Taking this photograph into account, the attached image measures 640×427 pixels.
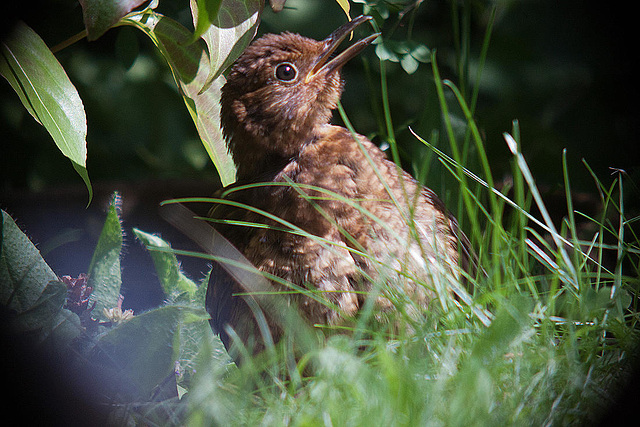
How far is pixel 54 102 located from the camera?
94 centimetres

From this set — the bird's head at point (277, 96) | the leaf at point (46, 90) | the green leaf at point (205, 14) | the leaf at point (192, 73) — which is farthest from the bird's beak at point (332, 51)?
the leaf at point (46, 90)

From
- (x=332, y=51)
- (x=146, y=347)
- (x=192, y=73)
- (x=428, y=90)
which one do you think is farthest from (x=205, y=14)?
(x=428, y=90)

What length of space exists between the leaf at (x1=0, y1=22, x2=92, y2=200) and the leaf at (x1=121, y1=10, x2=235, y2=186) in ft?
0.53

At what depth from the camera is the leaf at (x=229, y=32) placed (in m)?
0.92

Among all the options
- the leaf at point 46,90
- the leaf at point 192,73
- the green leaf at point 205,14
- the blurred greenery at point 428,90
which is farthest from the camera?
the blurred greenery at point 428,90

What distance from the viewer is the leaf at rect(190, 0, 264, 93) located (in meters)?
0.92

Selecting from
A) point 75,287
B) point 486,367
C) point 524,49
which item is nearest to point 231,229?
point 75,287

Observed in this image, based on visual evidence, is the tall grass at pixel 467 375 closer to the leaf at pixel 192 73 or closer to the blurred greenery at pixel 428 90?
the leaf at pixel 192 73

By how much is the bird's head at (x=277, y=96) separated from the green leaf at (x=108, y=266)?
0.28 meters

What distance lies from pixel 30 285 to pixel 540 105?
143 cm

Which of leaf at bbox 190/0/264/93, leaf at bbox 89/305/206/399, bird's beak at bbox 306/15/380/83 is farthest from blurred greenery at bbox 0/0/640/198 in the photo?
leaf at bbox 89/305/206/399

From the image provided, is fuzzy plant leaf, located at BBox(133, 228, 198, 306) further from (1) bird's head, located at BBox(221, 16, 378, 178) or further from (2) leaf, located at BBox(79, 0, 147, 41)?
(2) leaf, located at BBox(79, 0, 147, 41)

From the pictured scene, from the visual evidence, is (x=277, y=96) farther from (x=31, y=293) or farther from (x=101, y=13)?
(x=31, y=293)

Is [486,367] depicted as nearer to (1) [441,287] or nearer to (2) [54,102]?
(1) [441,287]
